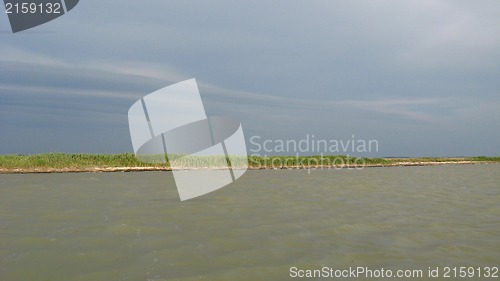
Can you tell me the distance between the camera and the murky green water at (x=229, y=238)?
511 centimetres

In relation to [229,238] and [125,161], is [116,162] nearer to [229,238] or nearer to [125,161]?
[125,161]

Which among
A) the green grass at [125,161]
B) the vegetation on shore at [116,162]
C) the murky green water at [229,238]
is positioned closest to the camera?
the murky green water at [229,238]

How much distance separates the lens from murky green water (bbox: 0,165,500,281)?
5105mm

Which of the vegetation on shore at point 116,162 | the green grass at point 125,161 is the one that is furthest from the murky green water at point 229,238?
the green grass at point 125,161

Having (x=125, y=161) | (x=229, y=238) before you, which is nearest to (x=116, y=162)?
(x=125, y=161)

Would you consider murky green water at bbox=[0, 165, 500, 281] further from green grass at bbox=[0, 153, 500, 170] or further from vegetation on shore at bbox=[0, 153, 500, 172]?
green grass at bbox=[0, 153, 500, 170]

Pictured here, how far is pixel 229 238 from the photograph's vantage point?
6.83m

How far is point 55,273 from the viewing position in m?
4.80

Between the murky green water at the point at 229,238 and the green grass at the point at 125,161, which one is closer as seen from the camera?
the murky green water at the point at 229,238

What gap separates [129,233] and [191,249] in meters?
1.80

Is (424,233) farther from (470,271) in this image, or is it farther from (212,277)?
(212,277)

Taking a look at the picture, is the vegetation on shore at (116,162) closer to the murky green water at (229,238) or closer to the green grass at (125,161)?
the green grass at (125,161)

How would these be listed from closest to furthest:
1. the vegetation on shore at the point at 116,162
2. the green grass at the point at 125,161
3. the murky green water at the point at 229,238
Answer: the murky green water at the point at 229,238 → the vegetation on shore at the point at 116,162 → the green grass at the point at 125,161

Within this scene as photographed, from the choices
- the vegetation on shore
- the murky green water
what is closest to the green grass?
the vegetation on shore
